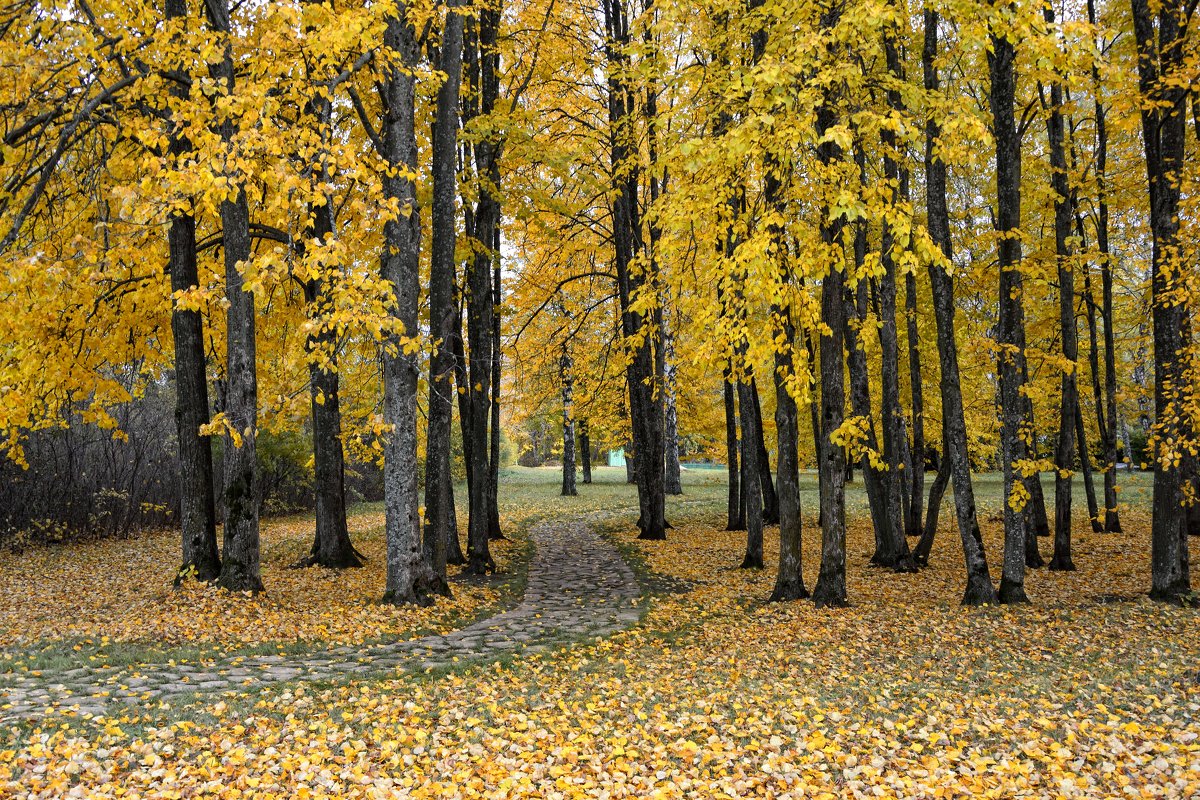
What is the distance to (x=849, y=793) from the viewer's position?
4059mm

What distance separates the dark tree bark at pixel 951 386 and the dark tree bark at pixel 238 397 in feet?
26.7

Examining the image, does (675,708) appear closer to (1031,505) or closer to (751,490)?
(751,490)

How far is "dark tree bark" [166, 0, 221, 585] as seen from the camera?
9.27 metres

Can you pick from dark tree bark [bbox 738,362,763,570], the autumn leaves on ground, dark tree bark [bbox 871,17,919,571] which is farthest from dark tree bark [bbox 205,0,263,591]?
dark tree bark [bbox 871,17,919,571]

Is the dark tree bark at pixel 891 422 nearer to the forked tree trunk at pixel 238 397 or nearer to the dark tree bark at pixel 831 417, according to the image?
the dark tree bark at pixel 831 417

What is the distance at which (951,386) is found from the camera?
905 cm

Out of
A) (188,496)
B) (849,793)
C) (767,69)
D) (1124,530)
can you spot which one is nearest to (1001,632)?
(849,793)

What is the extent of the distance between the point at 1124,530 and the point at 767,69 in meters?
14.9

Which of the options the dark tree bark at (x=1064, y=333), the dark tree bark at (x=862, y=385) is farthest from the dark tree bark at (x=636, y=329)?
the dark tree bark at (x=1064, y=333)

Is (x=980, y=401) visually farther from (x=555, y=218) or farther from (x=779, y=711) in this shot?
(x=779, y=711)

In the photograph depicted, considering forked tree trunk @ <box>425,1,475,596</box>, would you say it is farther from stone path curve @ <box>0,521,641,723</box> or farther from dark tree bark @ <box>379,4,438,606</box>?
stone path curve @ <box>0,521,641,723</box>

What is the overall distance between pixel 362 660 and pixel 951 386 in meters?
7.37

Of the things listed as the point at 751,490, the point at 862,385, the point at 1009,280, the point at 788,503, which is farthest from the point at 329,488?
the point at 1009,280

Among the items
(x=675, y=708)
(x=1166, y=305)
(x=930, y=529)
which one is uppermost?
(x=1166, y=305)
